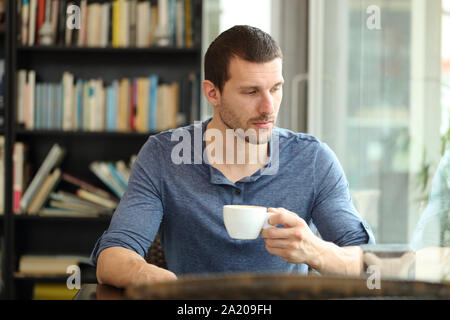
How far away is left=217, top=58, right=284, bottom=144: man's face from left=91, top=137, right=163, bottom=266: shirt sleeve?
236mm

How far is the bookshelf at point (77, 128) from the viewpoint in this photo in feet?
9.00

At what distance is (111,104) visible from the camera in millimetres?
2789

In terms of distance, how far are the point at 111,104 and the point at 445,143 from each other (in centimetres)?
180

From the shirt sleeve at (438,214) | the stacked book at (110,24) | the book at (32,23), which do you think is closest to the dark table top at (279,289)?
the shirt sleeve at (438,214)

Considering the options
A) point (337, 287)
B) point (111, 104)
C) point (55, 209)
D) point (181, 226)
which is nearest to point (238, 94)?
point (181, 226)

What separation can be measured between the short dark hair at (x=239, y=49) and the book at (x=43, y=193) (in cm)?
154

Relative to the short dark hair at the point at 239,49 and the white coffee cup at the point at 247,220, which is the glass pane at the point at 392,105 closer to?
the short dark hair at the point at 239,49

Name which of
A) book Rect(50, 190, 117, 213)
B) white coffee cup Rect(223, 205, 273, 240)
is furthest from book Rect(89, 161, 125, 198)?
white coffee cup Rect(223, 205, 273, 240)

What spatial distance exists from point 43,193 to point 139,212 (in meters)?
1.63

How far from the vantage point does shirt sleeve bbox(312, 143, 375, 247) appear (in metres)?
1.25

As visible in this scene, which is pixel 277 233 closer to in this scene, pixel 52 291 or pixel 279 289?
pixel 279 289

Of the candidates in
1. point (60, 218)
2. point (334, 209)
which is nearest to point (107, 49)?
point (60, 218)

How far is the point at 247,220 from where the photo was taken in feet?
3.36
